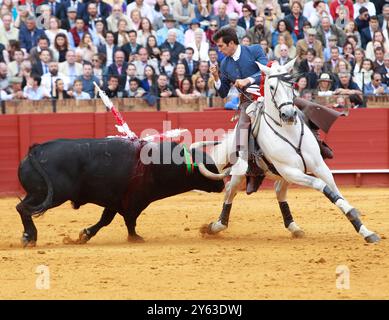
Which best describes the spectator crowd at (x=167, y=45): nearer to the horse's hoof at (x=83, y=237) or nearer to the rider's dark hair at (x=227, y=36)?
the rider's dark hair at (x=227, y=36)

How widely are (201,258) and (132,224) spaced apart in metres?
1.41

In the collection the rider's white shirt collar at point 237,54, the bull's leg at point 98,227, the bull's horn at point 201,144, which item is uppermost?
the rider's white shirt collar at point 237,54

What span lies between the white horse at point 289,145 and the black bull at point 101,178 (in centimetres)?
76

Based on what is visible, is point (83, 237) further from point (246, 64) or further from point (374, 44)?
point (374, 44)

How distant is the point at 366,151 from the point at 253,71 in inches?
232

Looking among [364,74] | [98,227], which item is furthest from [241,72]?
[364,74]

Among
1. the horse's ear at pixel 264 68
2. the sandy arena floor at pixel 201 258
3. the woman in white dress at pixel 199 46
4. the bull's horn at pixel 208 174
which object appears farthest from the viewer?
the woman in white dress at pixel 199 46

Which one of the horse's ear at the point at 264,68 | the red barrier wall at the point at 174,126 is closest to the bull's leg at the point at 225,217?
→ the horse's ear at the point at 264,68

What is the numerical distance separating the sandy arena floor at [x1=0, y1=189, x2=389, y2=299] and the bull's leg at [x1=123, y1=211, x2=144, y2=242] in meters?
0.09

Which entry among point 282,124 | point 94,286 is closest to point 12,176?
point 282,124

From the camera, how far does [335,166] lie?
611 inches

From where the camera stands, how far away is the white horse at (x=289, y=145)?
9.16m

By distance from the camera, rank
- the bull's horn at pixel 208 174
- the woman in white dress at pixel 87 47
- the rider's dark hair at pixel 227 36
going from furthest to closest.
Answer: the woman in white dress at pixel 87 47
the rider's dark hair at pixel 227 36
the bull's horn at pixel 208 174

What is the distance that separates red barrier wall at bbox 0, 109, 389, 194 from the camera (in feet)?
49.6
